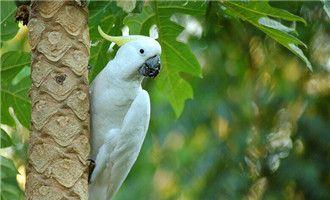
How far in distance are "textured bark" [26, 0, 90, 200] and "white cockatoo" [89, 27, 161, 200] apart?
0.70 ft

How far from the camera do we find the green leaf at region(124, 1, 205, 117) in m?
1.85

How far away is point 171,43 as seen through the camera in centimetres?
189

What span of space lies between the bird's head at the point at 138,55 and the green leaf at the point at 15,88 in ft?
0.93

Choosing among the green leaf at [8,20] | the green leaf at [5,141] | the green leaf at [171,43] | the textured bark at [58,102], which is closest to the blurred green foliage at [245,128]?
the green leaf at [171,43]

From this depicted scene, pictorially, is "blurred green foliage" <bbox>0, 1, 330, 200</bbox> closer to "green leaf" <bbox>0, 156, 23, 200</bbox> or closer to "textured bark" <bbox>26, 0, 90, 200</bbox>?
"green leaf" <bbox>0, 156, 23, 200</bbox>

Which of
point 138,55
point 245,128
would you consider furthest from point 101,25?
point 245,128

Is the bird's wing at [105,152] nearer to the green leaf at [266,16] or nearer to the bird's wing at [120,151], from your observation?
the bird's wing at [120,151]

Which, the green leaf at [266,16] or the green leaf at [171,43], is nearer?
the green leaf at [266,16]

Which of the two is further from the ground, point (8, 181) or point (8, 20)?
point (8, 20)

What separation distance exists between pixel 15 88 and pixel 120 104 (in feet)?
1.08

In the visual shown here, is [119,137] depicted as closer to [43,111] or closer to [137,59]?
[137,59]

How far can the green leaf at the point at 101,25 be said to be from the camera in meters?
1.71

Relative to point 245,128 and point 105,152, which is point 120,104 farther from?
point 245,128

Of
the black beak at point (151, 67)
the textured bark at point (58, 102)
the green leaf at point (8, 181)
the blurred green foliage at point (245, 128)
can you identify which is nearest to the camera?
the textured bark at point (58, 102)
